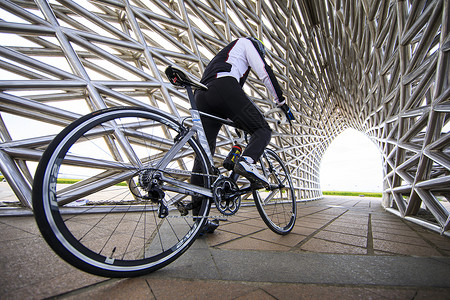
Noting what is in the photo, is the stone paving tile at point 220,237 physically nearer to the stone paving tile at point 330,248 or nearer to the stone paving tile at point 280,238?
the stone paving tile at point 280,238

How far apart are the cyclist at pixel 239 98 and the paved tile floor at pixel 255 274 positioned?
71 centimetres

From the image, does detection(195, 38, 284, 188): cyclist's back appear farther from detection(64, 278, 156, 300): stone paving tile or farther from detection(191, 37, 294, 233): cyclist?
detection(64, 278, 156, 300): stone paving tile

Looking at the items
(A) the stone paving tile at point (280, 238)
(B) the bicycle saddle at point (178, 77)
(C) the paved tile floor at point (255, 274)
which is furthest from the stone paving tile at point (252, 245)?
(B) the bicycle saddle at point (178, 77)

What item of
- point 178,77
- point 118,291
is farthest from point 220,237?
point 178,77

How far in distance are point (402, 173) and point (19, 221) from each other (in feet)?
22.3

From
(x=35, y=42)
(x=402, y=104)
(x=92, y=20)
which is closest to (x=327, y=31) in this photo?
(x=402, y=104)

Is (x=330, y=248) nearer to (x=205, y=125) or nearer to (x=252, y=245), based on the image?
(x=252, y=245)

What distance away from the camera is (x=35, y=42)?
524cm

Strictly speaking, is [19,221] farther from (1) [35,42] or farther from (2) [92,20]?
(1) [35,42]

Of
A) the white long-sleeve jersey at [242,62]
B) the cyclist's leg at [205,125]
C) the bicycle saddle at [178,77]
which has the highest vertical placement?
the white long-sleeve jersey at [242,62]

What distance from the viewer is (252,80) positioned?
28.9 ft

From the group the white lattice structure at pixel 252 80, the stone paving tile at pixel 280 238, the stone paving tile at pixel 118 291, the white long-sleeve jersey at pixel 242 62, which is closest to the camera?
the stone paving tile at pixel 118 291

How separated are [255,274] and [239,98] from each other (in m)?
1.45

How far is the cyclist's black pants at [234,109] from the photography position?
192 centimetres
